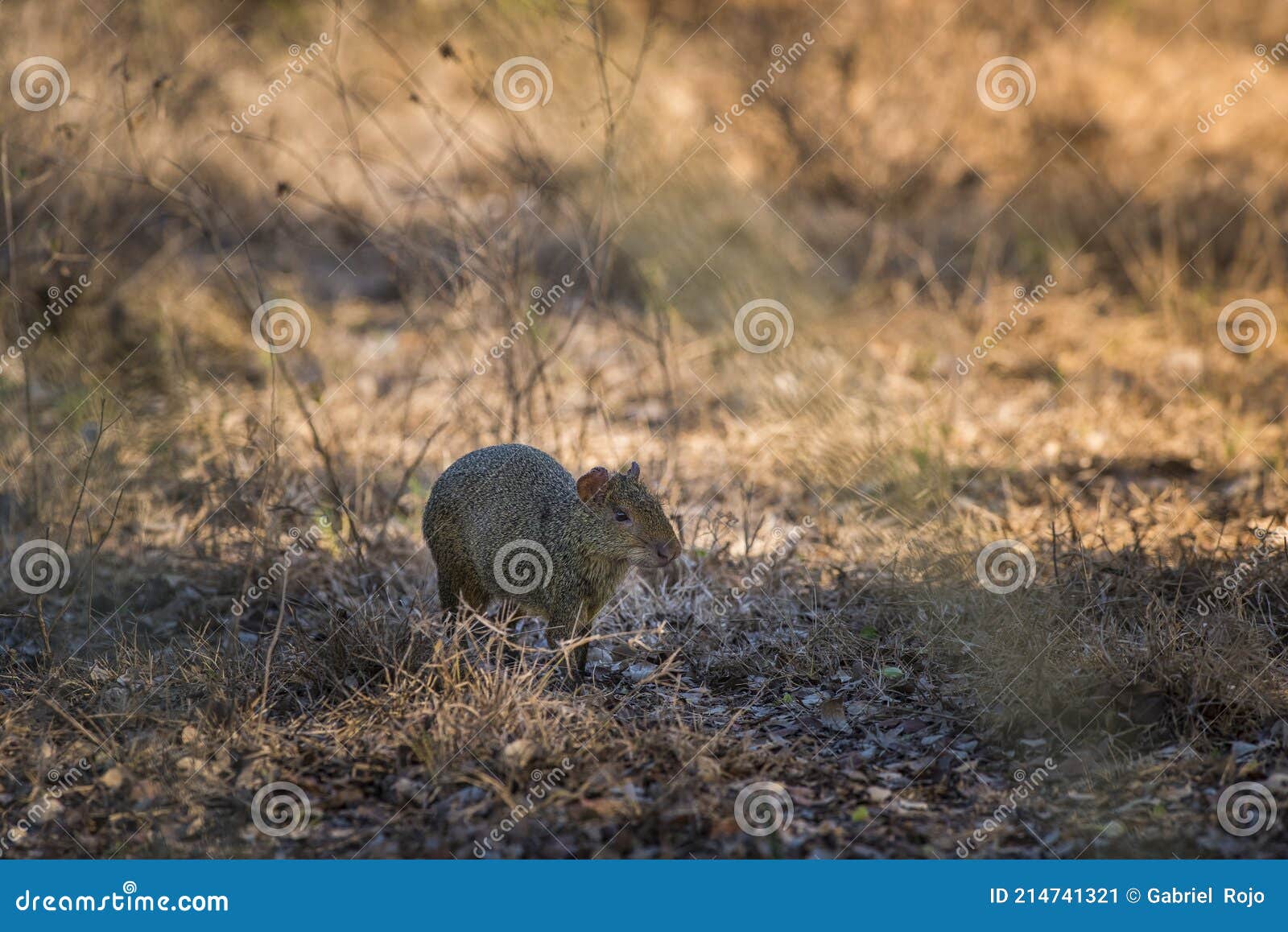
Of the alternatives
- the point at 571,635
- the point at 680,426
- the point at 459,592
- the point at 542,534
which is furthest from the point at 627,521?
the point at 680,426

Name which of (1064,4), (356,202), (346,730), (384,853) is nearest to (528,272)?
(346,730)

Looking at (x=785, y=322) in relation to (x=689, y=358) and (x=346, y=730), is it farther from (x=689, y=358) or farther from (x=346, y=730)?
(x=346, y=730)

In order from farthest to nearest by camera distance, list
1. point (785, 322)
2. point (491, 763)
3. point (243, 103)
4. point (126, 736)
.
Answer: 1. point (243, 103)
2. point (785, 322)
3. point (126, 736)
4. point (491, 763)

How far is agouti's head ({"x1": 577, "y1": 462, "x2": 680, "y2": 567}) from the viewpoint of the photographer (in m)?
5.07

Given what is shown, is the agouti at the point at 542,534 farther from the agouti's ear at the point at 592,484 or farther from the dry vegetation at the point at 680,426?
the dry vegetation at the point at 680,426

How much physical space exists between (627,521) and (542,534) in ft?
1.44

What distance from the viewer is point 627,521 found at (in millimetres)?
5133

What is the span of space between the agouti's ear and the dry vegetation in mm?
645

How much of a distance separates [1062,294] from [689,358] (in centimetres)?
359

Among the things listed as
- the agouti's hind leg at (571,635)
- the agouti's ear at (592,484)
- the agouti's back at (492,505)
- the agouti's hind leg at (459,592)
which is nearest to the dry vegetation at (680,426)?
the agouti's hind leg at (571,635)

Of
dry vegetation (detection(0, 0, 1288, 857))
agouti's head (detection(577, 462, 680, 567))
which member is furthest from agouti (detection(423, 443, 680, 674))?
dry vegetation (detection(0, 0, 1288, 857))

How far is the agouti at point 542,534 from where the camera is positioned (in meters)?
5.12

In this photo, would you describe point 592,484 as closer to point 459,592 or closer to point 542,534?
point 542,534

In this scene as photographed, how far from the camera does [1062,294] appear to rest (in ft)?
35.2
